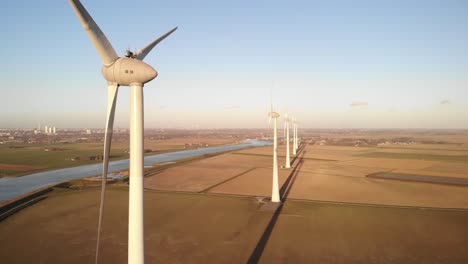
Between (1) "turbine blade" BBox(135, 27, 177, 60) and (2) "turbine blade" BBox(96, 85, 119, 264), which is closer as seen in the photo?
(2) "turbine blade" BBox(96, 85, 119, 264)

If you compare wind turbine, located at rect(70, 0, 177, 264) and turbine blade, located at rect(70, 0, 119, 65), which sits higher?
turbine blade, located at rect(70, 0, 119, 65)

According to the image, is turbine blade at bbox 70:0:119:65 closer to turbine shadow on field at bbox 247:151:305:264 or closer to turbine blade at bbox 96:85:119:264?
turbine blade at bbox 96:85:119:264

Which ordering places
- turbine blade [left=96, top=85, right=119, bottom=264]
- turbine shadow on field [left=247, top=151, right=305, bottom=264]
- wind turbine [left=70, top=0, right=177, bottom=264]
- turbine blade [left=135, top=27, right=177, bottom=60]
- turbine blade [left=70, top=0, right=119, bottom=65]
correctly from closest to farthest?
turbine blade [left=70, top=0, right=119, bottom=65]
wind turbine [left=70, top=0, right=177, bottom=264]
turbine blade [left=96, top=85, right=119, bottom=264]
turbine blade [left=135, top=27, right=177, bottom=60]
turbine shadow on field [left=247, top=151, right=305, bottom=264]

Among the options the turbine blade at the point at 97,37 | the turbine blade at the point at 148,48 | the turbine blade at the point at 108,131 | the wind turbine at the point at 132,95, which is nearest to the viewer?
the turbine blade at the point at 97,37

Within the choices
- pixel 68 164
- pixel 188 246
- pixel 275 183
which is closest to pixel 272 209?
pixel 275 183

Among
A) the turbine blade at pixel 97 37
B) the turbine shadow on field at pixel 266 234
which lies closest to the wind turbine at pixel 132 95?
the turbine blade at pixel 97 37

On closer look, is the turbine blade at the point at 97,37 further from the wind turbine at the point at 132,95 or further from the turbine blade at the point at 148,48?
the turbine blade at the point at 148,48

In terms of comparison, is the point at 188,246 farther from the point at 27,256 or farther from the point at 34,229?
the point at 34,229

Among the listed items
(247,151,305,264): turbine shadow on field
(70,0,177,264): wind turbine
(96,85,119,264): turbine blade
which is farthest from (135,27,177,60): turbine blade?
(247,151,305,264): turbine shadow on field

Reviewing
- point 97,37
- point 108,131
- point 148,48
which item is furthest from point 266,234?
point 97,37

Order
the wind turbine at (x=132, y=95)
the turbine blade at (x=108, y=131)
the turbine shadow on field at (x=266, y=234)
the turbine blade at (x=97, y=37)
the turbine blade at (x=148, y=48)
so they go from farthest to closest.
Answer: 1. the turbine shadow on field at (x=266, y=234)
2. the turbine blade at (x=148, y=48)
3. the turbine blade at (x=108, y=131)
4. the wind turbine at (x=132, y=95)
5. the turbine blade at (x=97, y=37)
